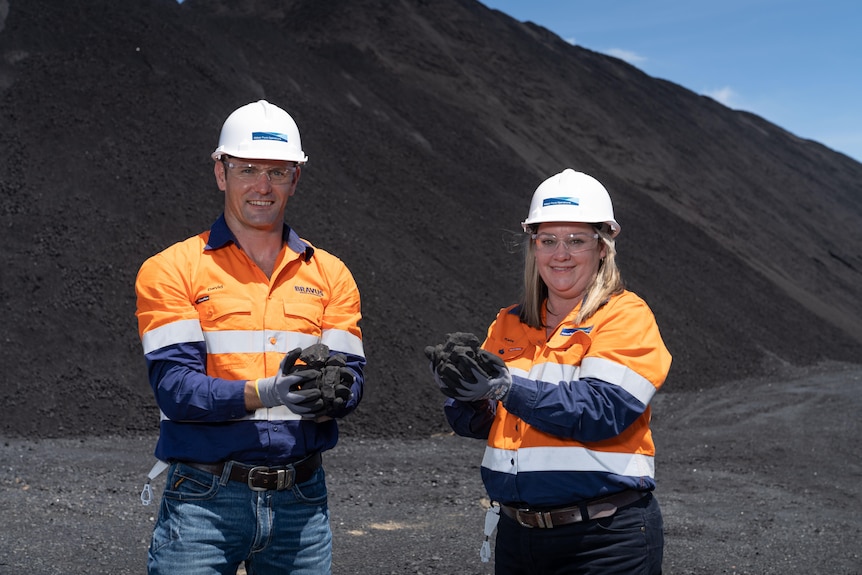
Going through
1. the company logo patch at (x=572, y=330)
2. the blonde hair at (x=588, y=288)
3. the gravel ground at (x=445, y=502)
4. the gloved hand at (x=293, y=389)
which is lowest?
the gravel ground at (x=445, y=502)

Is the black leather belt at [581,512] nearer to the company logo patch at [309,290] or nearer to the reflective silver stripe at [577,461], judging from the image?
the reflective silver stripe at [577,461]

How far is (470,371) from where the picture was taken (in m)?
2.84

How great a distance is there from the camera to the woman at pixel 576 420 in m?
2.86

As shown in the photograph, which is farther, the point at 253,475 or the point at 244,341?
the point at 244,341

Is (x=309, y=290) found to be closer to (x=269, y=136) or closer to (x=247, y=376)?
(x=247, y=376)

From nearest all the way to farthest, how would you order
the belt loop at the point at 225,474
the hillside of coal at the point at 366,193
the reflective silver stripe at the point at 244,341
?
1. the belt loop at the point at 225,474
2. the reflective silver stripe at the point at 244,341
3. the hillside of coal at the point at 366,193

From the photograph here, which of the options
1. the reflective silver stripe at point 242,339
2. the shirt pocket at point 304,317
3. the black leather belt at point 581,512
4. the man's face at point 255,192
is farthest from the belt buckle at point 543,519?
the man's face at point 255,192

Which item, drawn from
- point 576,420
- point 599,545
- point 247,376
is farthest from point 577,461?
point 247,376

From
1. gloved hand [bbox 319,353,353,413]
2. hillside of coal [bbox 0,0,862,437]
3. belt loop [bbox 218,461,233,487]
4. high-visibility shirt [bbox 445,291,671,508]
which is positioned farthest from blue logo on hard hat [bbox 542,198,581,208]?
hillside of coal [bbox 0,0,862,437]

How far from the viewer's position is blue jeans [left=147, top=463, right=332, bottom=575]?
2822 millimetres

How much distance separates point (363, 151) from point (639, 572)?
1690 cm

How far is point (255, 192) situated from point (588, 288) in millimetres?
1253

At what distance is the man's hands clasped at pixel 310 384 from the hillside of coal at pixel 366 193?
873 centimetres

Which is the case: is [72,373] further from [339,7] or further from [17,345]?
[339,7]
